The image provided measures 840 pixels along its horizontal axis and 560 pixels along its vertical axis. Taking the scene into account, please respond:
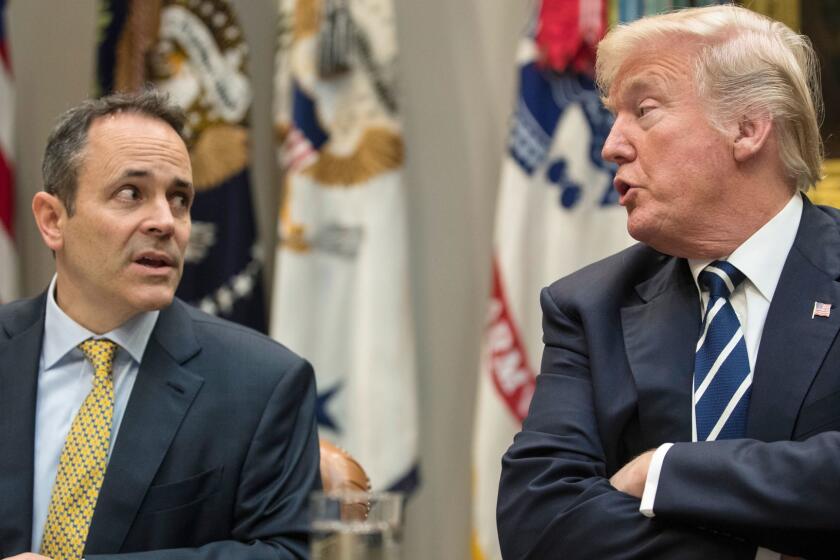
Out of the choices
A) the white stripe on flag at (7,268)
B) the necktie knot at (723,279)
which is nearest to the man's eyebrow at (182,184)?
the necktie knot at (723,279)

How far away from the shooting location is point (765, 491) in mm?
2158

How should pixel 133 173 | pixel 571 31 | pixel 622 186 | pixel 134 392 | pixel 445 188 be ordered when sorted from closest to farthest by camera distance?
1. pixel 622 186
2. pixel 134 392
3. pixel 133 173
4. pixel 571 31
5. pixel 445 188

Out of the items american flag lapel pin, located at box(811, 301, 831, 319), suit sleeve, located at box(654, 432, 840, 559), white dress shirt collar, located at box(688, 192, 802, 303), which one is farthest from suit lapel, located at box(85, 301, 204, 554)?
american flag lapel pin, located at box(811, 301, 831, 319)

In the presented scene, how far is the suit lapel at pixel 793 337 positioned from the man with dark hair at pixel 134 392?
0.99m

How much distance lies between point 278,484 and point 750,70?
4.29ft

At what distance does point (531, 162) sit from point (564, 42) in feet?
1.45

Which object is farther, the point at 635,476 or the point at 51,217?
the point at 51,217

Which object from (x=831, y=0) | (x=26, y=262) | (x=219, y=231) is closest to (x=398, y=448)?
(x=219, y=231)

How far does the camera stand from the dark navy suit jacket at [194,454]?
261cm

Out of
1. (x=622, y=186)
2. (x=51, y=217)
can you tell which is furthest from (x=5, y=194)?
(x=622, y=186)

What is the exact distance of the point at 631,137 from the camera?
258 centimetres

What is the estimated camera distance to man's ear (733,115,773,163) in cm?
252

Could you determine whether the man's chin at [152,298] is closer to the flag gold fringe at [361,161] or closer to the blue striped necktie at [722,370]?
the blue striped necktie at [722,370]

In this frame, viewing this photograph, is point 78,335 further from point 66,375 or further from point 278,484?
point 278,484
